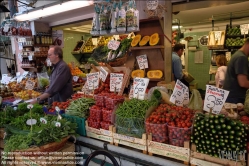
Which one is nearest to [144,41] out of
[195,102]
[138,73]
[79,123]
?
[138,73]

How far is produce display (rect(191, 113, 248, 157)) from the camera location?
57.9 inches

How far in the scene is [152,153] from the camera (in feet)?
5.99

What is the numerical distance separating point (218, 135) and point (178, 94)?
75 cm

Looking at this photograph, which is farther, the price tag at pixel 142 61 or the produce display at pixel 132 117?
the price tag at pixel 142 61

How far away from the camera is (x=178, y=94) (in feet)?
7.20

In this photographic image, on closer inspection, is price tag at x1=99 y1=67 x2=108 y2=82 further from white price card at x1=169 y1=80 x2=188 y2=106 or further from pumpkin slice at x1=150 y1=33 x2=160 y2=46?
white price card at x1=169 y1=80 x2=188 y2=106

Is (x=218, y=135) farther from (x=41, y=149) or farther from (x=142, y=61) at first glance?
(x=142, y=61)

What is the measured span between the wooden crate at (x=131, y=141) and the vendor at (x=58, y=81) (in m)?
1.69

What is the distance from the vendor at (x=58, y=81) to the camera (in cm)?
329

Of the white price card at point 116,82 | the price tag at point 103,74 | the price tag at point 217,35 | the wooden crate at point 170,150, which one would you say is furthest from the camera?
the price tag at point 217,35

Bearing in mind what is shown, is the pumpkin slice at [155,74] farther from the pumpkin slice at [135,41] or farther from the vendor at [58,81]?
the vendor at [58,81]

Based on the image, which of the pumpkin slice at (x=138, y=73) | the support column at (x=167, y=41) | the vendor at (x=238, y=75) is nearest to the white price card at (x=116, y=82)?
the pumpkin slice at (x=138, y=73)

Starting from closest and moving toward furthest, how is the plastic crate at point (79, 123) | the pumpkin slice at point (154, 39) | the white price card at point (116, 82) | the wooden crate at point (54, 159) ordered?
the wooden crate at point (54, 159) < the plastic crate at point (79, 123) < the white price card at point (116, 82) < the pumpkin slice at point (154, 39)

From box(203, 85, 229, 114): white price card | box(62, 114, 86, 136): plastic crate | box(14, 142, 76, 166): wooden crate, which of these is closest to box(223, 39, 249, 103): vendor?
box(203, 85, 229, 114): white price card
